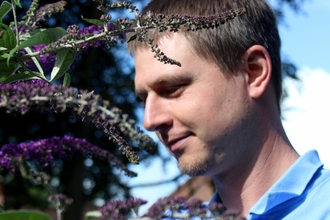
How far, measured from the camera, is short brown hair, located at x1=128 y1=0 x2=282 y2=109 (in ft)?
5.12

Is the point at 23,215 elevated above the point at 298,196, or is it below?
above

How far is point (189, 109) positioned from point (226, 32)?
0.99 ft

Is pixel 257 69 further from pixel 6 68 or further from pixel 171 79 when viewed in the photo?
pixel 6 68

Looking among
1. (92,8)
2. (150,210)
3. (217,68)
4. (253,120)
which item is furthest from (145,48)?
(92,8)

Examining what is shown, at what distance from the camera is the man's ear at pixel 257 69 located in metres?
1.64

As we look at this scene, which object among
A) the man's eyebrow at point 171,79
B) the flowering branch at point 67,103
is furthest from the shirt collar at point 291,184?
the flowering branch at point 67,103

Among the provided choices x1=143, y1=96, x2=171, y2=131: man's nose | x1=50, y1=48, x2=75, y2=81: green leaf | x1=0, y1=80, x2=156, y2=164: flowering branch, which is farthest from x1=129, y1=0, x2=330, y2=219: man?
x1=0, y1=80, x2=156, y2=164: flowering branch

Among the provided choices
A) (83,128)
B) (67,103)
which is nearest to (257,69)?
(67,103)

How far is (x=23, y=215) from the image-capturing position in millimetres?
513

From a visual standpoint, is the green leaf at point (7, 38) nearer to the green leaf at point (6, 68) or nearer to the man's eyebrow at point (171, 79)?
the green leaf at point (6, 68)

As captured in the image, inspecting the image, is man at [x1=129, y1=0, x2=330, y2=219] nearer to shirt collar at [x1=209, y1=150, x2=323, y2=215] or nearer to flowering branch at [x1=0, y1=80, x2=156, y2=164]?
shirt collar at [x1=209, y1=150, x2=323, y2=215]

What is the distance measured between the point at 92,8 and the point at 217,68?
5.47 m

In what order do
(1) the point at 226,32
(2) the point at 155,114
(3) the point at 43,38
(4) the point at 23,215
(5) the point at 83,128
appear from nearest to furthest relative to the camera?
(4) the point at 23,215
(3) the point at 43,38
(2) the point at 155,114
(1) the point at 226,32
(5) the point at 83,128

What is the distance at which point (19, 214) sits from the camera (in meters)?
0.51
